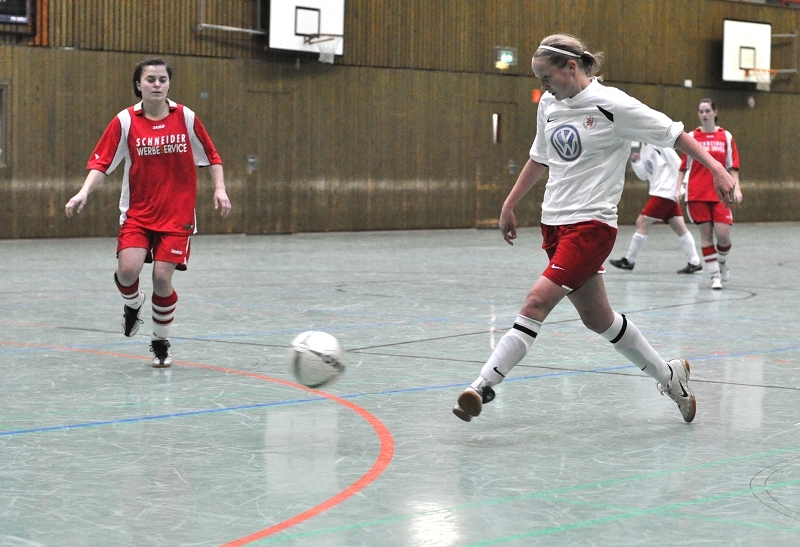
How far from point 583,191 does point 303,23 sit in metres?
17.5

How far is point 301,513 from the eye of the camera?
4156 millimetres

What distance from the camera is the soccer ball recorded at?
6.04m

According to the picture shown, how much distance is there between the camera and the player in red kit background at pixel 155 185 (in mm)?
7531

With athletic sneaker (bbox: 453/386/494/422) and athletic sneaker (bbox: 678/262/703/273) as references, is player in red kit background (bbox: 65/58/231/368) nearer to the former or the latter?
→ athletic sneaker (bbox: 453/386/494/422)

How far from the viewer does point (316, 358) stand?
19.8 ft

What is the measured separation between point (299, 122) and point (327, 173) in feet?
3.88

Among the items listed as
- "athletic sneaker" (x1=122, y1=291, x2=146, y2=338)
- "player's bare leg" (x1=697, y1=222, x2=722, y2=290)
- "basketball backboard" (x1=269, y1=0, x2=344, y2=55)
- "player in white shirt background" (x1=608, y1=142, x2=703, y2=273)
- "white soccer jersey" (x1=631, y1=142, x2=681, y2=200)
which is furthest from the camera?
"basketball backboard" (x1=269, y1=0, x2=344, y2=55)

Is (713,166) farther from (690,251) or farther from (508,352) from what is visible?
(690,251)

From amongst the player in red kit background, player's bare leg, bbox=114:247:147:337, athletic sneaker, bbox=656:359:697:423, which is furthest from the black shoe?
athletic sneaker, bbox=656:359:697:423

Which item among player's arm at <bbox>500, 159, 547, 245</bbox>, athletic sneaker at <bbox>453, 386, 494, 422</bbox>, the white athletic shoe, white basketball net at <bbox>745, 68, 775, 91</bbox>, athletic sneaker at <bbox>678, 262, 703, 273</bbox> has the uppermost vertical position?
white basketball net at <bbox>745, 68, 775, 91</bbox>

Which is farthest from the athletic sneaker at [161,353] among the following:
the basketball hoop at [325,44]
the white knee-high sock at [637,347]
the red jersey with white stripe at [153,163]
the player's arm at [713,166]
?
the basketball hoop at [325,44]

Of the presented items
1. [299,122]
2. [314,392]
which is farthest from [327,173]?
[314,392]

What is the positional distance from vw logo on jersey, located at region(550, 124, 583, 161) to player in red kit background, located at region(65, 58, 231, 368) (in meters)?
2.58

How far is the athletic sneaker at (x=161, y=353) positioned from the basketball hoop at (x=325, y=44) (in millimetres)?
15605
